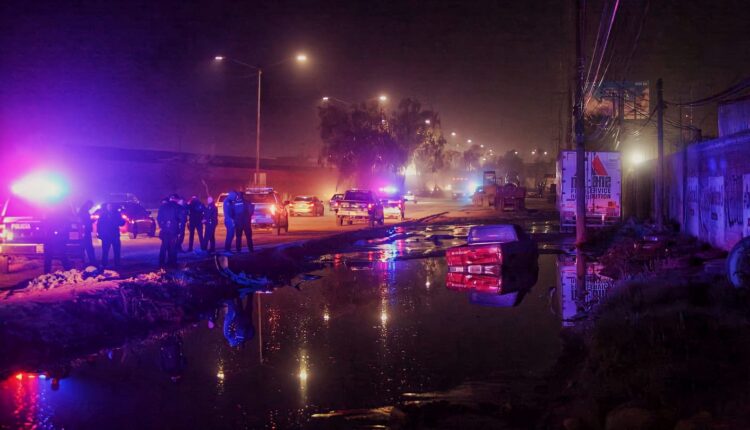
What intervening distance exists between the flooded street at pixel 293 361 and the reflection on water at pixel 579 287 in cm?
29

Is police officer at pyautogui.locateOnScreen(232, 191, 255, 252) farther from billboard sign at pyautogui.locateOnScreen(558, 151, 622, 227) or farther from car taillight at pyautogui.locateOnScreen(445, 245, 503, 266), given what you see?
billboard sign at pyautogui.locateOnScreen(558, 151, 622, 227)

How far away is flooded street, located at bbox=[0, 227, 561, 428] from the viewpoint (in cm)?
702

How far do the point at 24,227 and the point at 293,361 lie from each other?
10.8 m

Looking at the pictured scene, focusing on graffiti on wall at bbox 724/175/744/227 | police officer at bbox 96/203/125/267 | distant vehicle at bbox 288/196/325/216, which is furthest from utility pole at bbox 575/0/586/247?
distant vehicle at bbox 288/196/325/216

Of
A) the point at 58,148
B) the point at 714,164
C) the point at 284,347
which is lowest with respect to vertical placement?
the point at 284,347

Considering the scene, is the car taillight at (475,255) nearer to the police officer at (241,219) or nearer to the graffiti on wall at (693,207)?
the police officer at (241,219)

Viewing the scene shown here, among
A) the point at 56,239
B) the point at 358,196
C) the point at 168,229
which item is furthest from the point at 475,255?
the point at 358,196

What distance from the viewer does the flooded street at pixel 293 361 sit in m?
7.02

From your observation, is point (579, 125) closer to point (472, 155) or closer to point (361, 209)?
point (361, 209)

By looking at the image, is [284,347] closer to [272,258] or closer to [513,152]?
[272,258]

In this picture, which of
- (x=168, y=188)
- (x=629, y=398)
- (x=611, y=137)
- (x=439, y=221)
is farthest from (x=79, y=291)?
(x=168, y=188)

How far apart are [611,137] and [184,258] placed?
45.2m

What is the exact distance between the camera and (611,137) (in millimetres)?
56875

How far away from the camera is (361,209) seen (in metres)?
36.2
